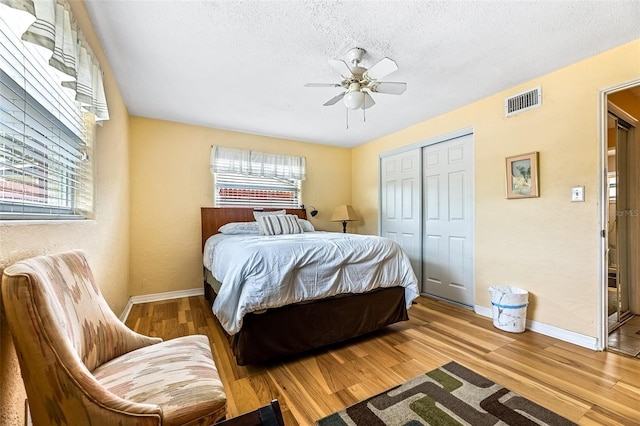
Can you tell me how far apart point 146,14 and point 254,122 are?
1927mm

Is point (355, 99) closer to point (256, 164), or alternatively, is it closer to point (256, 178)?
point (256, 164)

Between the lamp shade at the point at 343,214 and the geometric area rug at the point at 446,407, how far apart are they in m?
2.77

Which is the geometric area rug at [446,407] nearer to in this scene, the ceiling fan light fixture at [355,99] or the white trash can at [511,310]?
the white trash can at [511,310]

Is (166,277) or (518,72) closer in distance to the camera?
(518,72)

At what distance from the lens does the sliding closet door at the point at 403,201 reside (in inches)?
148

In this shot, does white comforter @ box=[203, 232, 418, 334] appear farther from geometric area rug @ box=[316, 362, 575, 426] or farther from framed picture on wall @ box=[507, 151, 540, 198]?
framed picture on wall @ box=[507, 151, 540, 198]

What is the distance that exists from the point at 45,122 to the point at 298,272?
161 centimetres

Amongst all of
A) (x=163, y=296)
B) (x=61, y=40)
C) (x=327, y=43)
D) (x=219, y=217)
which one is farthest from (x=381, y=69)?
(x=163, y=296)

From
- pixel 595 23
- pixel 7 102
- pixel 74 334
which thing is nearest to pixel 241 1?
pixel 7 102

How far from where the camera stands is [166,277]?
3527mm

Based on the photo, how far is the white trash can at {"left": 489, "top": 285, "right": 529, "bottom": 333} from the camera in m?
2.44

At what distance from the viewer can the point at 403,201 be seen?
3.99m

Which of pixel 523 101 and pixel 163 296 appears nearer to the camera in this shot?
pixel 523 101

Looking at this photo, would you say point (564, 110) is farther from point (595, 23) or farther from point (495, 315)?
point (495, 315)
